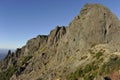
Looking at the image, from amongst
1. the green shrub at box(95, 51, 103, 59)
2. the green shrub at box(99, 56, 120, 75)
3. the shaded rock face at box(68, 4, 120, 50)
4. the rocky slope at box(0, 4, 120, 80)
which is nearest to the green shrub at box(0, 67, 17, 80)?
the rocky slope at box(0, 4, 120, 80)

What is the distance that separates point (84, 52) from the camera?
92.1 metres

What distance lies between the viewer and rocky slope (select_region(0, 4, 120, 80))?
250 feet

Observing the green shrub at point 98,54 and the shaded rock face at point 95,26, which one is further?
the shaded rock face at point 95,26

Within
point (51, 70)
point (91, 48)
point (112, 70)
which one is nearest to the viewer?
point (112, 70)

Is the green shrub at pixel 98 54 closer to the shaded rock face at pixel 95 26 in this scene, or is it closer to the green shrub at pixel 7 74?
the shaded rock face at pixel 95 26

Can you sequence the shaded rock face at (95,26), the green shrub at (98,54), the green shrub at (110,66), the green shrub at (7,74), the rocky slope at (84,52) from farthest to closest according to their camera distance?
the green shrub at (7,74)
the shaded rock face at (95,26)
the green shrub at (98,54)
the rocky slope at (84,52)
the green shrub at (110,66)

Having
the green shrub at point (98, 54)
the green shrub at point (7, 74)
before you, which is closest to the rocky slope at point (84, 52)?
the green shrub at point (98, 54)

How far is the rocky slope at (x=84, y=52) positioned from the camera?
7619 centimetres

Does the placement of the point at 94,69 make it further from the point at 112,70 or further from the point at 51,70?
the point at 51,70

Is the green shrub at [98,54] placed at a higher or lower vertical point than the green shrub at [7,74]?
lower

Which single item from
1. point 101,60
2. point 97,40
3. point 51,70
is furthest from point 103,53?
point 51,70

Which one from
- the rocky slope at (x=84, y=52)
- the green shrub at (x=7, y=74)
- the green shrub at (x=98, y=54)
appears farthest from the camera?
the green shrub at (x=7, y=74)

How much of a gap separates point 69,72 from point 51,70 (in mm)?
12821

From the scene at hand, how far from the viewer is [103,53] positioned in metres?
82.4
